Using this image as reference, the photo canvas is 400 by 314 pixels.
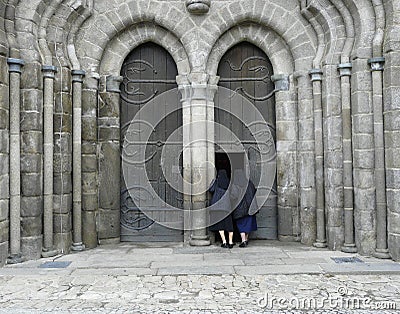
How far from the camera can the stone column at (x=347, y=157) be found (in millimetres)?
6000

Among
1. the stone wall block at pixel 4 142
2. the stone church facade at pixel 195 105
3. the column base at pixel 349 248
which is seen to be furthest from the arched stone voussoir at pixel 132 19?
the column base at pixel 349 248

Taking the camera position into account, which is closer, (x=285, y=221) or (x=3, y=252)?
(x=3, y=252)

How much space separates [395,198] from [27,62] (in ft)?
15.6

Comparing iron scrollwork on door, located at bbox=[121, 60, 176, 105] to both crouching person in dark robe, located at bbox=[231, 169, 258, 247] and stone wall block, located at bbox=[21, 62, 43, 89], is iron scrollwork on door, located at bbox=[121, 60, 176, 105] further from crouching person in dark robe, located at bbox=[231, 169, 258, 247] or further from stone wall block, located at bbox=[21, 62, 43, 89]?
crouching person in dark robe, located at bbox=[231, 169, 258, 247]

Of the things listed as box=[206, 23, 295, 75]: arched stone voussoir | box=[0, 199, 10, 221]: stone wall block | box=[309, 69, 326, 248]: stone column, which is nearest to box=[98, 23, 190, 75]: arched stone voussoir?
box=[206, 23, 295, 75]: arched stone voussoir

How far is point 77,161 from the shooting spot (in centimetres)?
627

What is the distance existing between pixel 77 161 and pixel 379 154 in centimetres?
387

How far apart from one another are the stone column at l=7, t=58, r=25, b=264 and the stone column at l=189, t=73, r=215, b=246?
2.25m

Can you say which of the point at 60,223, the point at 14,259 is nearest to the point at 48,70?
the point at 60,223

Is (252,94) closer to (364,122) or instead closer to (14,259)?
(364,122)

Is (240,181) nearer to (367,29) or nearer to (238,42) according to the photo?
(238,42)

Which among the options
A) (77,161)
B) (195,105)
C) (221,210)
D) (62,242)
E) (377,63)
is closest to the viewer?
(377,63)

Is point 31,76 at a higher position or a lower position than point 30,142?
higher

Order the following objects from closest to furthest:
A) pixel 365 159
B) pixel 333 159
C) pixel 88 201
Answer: pixel 365 159 < pixel 333 159 < pixel 88 201
